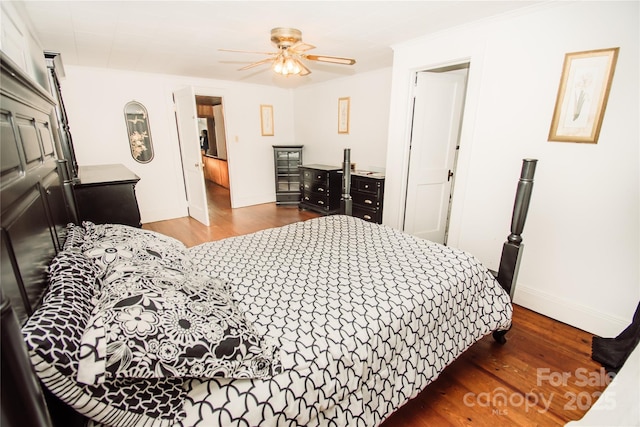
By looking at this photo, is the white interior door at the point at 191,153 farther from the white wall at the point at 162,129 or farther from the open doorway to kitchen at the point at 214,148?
the open doorway to kitchen at the point at 214,148

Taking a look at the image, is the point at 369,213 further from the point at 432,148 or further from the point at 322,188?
the point at 432,148

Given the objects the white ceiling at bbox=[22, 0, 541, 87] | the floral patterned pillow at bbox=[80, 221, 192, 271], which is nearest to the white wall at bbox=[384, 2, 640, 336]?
the white ceiling at bbox=[22, 0, 541, 87]

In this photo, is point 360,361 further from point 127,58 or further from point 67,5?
point 127,58

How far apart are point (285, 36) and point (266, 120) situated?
336cm

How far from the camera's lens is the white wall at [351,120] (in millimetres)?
4398

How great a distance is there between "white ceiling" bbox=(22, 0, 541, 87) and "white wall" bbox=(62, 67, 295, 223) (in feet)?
1.75

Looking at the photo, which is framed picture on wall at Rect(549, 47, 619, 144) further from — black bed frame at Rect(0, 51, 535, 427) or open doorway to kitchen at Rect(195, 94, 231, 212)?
open doorway to kitchen at Rect(195, 94, 231, 212)

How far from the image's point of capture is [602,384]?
1727 millimetres

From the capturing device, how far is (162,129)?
4.55 metres

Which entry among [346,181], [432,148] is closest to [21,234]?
[346,181]

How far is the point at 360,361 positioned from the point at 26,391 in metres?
0.99

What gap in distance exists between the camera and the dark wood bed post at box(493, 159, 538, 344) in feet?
6.18

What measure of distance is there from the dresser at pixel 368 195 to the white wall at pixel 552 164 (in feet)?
4.21

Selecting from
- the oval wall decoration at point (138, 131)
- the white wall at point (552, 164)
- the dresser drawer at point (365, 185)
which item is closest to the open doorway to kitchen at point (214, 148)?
the oval wall decoration at point (138, 131)
